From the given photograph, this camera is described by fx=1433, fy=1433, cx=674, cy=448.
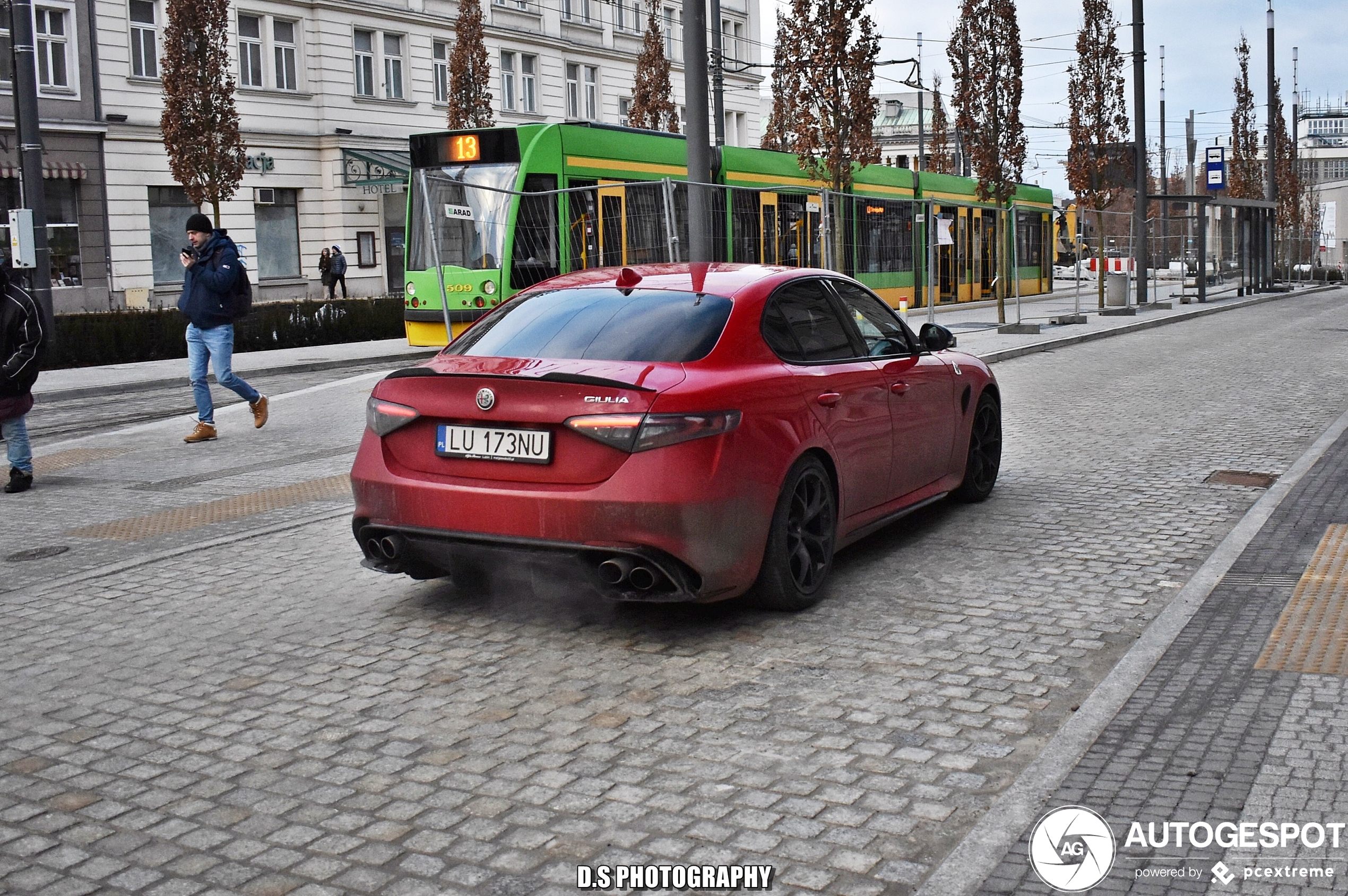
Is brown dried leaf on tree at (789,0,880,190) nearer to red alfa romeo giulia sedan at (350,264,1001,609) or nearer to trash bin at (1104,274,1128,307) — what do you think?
trash bin at (1104,274,1128,307)

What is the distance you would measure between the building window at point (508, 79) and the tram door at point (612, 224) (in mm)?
29548

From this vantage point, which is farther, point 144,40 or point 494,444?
point 144,40

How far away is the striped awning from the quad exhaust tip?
30.3 meters

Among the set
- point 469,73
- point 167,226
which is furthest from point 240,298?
point 469,73

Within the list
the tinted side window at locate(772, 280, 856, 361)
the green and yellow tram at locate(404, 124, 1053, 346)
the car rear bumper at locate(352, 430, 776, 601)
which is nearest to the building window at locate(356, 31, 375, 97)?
the green and yellow tram at locate(404, 124, 1053, 346)

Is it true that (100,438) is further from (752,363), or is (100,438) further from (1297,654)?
(1297,654)

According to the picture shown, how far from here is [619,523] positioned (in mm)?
5270

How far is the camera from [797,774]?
4.09m

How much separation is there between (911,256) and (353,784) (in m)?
23.9

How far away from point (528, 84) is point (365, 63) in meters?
7.03

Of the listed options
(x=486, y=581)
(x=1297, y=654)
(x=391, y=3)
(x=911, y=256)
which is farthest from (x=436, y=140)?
(x=391, y=3)

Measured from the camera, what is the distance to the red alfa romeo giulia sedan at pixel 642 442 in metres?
5.30

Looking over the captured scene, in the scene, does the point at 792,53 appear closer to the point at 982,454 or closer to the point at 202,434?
the point at 202,434

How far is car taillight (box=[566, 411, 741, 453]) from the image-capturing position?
5.28m
